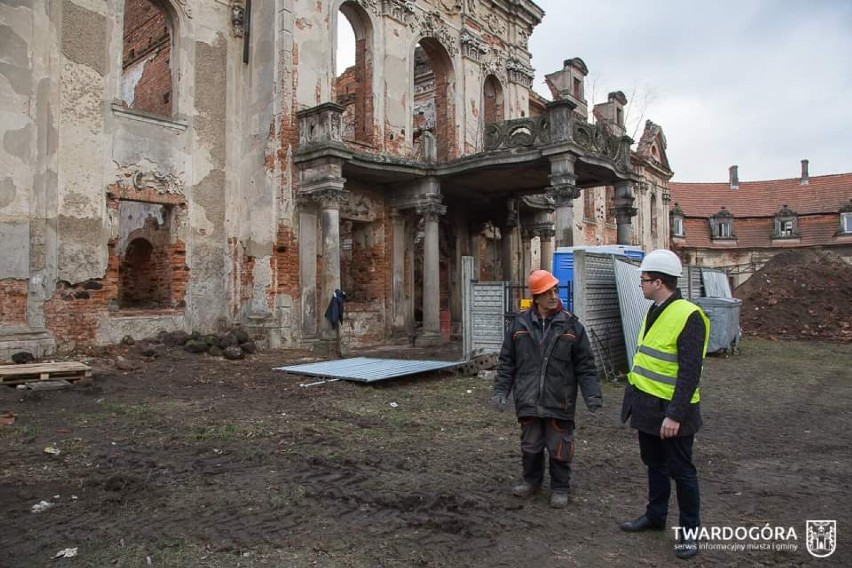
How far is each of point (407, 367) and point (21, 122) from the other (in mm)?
7867

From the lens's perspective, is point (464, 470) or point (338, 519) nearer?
point (338, 519)

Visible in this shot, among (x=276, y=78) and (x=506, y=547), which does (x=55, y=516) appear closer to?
(x=506, y=547)

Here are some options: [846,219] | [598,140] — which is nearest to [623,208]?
[598,140]

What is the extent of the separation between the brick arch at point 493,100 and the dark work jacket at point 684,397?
16.8 meters

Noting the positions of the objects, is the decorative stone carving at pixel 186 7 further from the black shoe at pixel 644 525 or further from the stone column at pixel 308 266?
the black shoe at pixel 644 525

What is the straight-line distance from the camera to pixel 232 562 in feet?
10.9

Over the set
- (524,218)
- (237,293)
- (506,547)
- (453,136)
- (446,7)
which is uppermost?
(446,7)

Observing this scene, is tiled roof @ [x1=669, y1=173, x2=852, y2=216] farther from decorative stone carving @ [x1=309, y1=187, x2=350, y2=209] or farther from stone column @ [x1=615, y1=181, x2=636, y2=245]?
decorative stone carving @ [x1=309, y1=187, x2=350, y2=209]

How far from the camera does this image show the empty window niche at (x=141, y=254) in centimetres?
1377

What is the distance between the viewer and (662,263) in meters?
3.68

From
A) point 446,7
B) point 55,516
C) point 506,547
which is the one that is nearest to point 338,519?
point 506,547

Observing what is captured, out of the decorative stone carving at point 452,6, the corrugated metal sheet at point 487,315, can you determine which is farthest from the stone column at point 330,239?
the decorative stone carving at point 452,6

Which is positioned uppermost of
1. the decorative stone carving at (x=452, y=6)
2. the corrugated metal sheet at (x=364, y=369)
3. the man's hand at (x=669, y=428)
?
the decorative stone carving at (x=452, y=6)

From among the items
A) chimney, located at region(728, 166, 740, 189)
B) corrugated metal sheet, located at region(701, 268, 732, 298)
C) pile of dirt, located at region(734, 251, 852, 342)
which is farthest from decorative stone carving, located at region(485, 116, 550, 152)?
chimney, located at region(728, 166, 740, 189)
